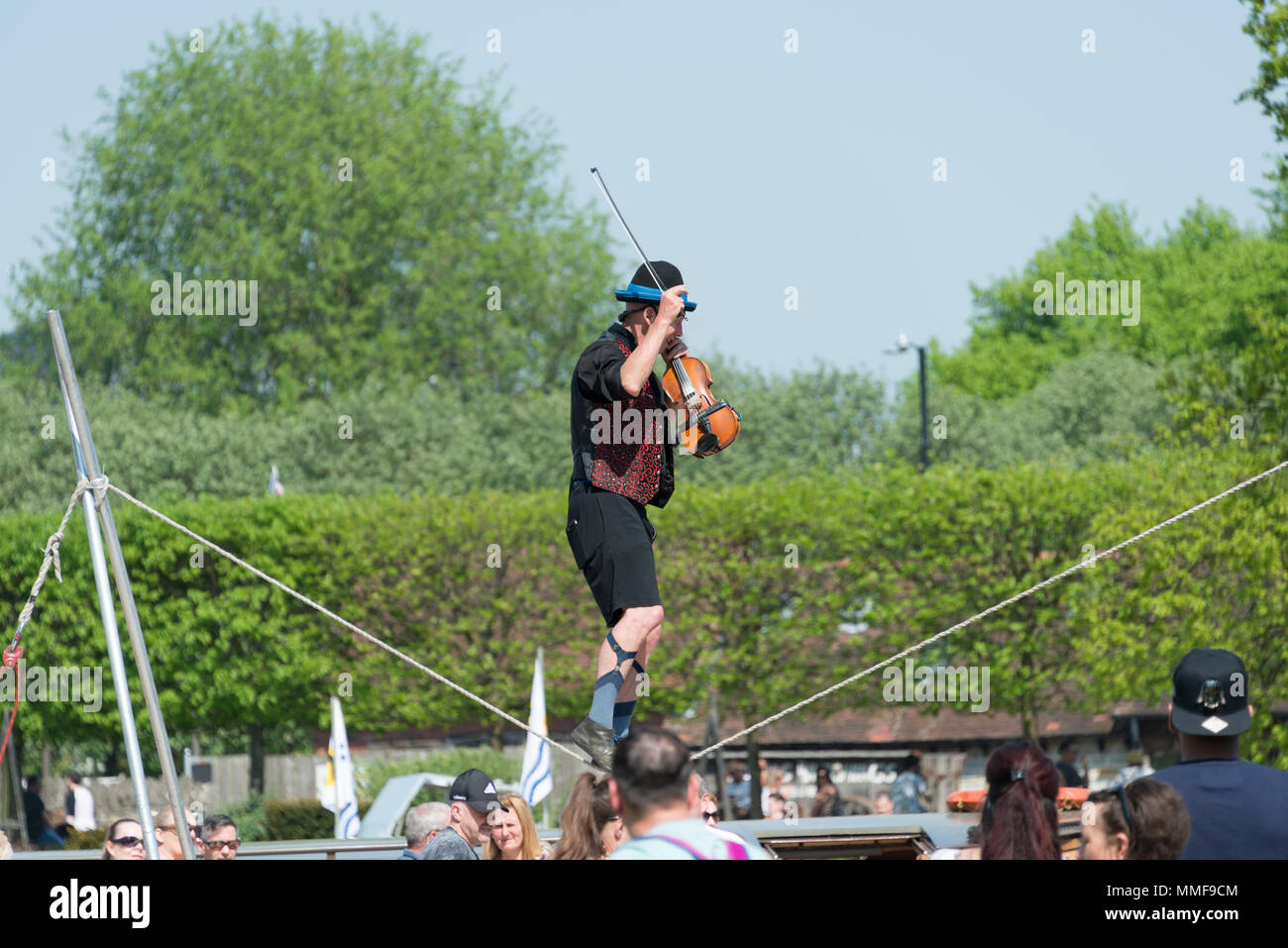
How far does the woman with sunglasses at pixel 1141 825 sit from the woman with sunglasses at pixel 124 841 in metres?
4.35

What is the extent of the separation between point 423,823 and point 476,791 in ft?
1.09

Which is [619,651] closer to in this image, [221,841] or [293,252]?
[221,841]

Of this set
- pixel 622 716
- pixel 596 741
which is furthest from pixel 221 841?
pixel 596 741

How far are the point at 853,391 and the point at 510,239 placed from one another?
10929 mm

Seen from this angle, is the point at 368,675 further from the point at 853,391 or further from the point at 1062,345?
the point at 1062,345

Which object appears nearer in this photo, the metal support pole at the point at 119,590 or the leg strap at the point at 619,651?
the metal support pole at the point at 119,590

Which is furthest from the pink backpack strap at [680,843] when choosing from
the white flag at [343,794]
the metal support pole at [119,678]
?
the white flag at [343,794]

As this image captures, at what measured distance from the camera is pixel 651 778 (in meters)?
3.99

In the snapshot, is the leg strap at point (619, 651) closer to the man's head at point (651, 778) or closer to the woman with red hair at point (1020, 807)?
the woman with red hair at point (1020, 807)

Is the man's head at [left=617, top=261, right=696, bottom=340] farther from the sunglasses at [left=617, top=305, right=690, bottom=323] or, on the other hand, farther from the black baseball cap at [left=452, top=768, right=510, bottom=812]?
the black baseball cap at [left=452, top=768, right=510, bottom=812]

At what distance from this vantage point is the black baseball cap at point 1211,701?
5.03 metres

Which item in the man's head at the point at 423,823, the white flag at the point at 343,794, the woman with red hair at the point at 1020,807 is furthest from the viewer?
the white flag at the point at 343,794

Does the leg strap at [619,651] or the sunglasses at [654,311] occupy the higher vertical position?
the sunglasses at [654,311]
